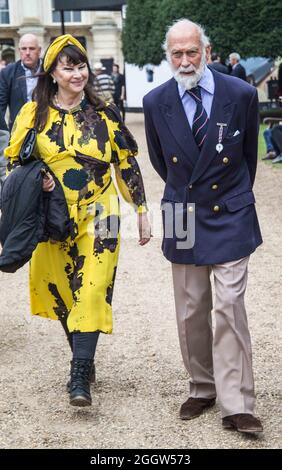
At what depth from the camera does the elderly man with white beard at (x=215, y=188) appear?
4727 millimetres

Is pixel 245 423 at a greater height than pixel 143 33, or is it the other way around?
pixel 245 423

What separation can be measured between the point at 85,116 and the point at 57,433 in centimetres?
164

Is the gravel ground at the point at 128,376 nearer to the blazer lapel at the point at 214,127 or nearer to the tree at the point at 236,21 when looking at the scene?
the blazer lapel at the point at 214,127

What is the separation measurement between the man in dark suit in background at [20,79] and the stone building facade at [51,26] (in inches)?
1933

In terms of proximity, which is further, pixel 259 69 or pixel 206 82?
pixel 259 69

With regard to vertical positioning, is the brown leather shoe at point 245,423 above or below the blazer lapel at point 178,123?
below

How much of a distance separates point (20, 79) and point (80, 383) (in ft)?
16.0

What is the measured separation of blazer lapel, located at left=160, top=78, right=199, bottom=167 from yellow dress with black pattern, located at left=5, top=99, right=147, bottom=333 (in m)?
0.50

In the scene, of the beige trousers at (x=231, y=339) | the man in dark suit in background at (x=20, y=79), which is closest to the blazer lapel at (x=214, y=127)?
the beige trousers at (x=231, y=339)

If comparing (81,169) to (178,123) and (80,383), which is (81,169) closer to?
(178,123)

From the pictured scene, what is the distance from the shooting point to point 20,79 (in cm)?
934

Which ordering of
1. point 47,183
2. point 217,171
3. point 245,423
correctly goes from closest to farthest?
point 245,423
point 217,171
point 47,183

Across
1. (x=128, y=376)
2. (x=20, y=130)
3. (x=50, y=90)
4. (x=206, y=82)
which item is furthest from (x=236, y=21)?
(x=206, y=82)

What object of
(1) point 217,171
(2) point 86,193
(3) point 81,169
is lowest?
(2) point 86,193
